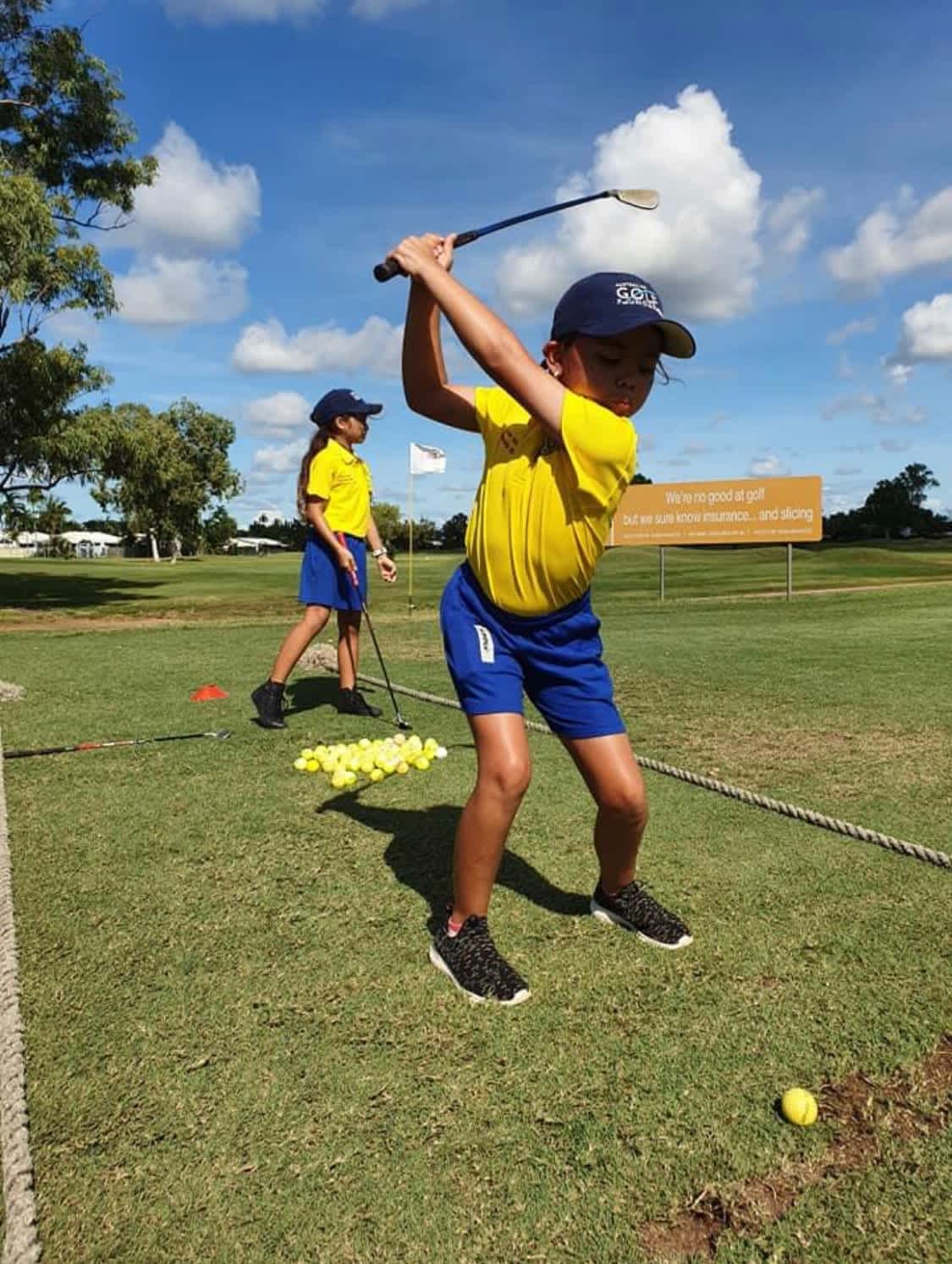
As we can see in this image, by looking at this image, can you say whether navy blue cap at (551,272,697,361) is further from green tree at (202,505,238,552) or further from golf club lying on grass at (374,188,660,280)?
green tree at (202,505,238,552)

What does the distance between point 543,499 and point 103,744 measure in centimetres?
394

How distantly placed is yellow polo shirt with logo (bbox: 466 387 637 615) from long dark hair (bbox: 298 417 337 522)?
11.7 feet

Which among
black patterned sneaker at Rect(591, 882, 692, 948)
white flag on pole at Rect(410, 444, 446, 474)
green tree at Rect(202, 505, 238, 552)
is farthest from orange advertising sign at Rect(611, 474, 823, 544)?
green tree at Rect(202, 505, 238, 552)

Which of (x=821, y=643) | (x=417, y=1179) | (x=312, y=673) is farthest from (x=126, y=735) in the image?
(x=821, y=643)

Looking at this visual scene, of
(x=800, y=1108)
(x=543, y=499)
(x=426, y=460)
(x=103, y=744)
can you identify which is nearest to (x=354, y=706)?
(x=103, y=744)

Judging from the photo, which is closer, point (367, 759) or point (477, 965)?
point (477, 965)

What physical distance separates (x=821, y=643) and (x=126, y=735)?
7.86 metres

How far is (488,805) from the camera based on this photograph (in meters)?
2.73

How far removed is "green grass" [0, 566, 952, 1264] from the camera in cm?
182

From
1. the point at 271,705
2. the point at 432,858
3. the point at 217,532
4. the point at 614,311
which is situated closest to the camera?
the point at 614,311

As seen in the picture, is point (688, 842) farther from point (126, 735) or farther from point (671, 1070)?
point (126, 735)

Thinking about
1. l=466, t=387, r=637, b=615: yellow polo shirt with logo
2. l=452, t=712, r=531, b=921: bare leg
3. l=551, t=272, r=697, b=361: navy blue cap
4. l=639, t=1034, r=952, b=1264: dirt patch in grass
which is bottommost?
l=639, t=1034, r=952, b=1264: dirt patch in grass

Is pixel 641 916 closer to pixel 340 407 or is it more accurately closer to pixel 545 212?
pixel 545 212

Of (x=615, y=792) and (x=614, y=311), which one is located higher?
(x=614, y=311)
